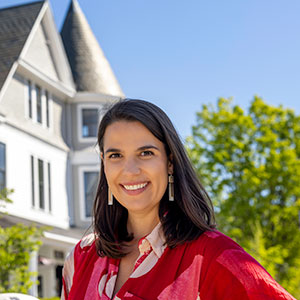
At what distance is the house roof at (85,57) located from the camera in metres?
22.3

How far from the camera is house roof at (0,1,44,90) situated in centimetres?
1853

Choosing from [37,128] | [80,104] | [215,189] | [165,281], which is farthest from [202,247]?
[215,189]

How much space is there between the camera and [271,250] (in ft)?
83.0

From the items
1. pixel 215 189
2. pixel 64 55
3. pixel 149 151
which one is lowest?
pixel 215 189

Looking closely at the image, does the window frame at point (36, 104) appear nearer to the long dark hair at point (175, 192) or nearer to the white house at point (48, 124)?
the white house at point (48, 124)

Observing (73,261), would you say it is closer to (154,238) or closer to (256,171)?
(154,238)

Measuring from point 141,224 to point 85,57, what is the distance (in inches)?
819

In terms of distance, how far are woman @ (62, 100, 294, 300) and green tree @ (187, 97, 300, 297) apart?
23865 millimetres

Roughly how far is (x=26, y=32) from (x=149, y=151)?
18.0 metres

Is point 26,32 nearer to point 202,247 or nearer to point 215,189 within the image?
point 215,189

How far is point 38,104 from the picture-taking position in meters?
19.8

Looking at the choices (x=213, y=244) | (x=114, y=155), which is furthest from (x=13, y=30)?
(x=213, y=244)

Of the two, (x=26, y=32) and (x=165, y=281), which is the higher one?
(x=26, y=32)

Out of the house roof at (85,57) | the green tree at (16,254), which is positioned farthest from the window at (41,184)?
the green tree at (16,254)
